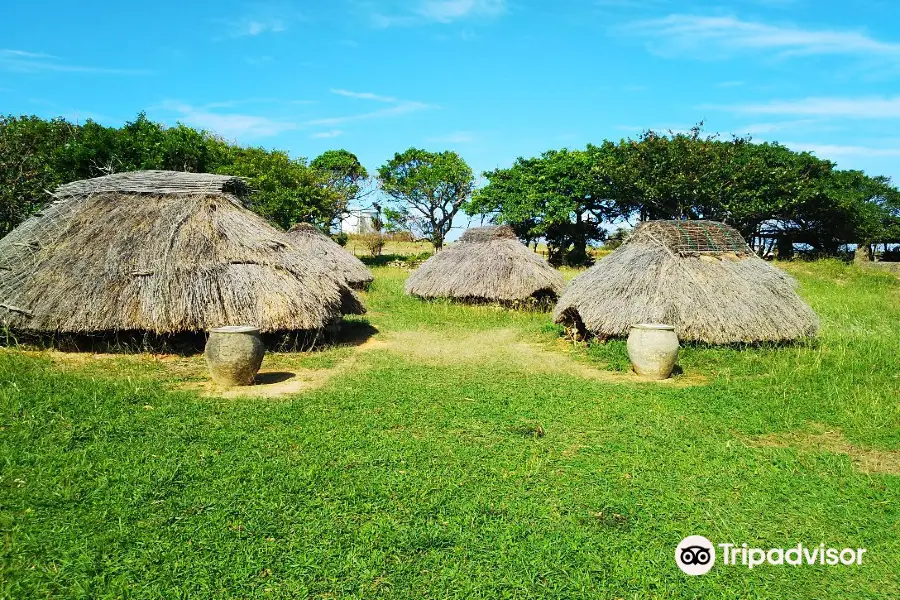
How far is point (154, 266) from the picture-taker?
31.6ft

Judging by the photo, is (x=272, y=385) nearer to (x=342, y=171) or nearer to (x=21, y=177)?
(x=21, y=177)

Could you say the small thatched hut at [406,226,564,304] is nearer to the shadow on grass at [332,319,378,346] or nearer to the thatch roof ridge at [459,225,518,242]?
the thatch roof ridge at [459,225,518,242]

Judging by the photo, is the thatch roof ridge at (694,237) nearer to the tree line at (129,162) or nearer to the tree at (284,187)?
the tree line at (129,162)

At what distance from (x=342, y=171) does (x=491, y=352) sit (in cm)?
2653

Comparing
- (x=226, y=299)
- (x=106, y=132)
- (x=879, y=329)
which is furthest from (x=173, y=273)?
(x=879, y=329)

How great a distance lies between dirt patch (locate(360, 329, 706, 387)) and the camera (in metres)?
9.15

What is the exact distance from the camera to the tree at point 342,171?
32406 millimetres

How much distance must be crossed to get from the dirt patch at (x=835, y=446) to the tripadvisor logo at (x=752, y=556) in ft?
6.01

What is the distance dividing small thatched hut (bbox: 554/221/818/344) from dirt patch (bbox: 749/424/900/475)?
367cm

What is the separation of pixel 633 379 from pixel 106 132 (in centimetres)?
1775

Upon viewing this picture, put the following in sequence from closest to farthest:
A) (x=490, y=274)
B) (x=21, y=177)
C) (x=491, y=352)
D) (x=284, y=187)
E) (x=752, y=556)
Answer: (x=752, y=556)
(x=491, y=352)
(x=21, y=177)
(x=490, y=274)
(x=284, y=187)

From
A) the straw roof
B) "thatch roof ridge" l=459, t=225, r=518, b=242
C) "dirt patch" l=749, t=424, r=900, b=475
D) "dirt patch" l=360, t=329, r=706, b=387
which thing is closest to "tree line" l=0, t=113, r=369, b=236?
the straw roof

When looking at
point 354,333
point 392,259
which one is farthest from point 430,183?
point 354,333

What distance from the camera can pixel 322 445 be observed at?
564cm
